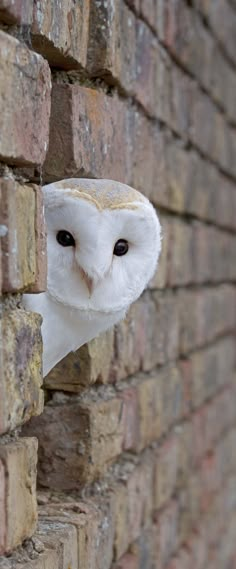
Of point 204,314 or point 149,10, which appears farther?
point 204,314

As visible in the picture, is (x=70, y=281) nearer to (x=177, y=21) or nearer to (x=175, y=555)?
(x=177, y=21)

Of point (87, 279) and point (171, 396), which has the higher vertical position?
point (87, 279)

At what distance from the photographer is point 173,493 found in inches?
81.3

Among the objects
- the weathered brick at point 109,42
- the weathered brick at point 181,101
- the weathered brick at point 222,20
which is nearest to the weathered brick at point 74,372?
the weathered brick at point 109,42

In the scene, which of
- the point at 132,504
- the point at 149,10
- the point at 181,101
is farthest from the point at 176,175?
the point at 132,504

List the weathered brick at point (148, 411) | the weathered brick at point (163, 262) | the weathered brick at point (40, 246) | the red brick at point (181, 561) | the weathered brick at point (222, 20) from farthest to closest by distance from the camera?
the weathered brick at point (222, 20) → the red brick at point (181, 561) → the weathered brick at point (163, 262) → the weathered brick at point (148, 411) → the weathered brick at point (40, 246)

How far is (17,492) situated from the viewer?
107 centimetres

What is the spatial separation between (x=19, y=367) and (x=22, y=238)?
0.13 meters

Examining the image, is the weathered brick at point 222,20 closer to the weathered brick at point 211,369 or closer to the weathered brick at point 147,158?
the weathered brick at point 147,158

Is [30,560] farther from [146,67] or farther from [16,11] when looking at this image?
[146,67]

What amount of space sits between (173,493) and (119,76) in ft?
3.03

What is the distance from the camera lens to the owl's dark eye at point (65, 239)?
3.76 feet

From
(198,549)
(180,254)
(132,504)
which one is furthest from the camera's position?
(198,549)

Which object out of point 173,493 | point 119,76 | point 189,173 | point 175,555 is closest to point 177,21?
point 189,173
